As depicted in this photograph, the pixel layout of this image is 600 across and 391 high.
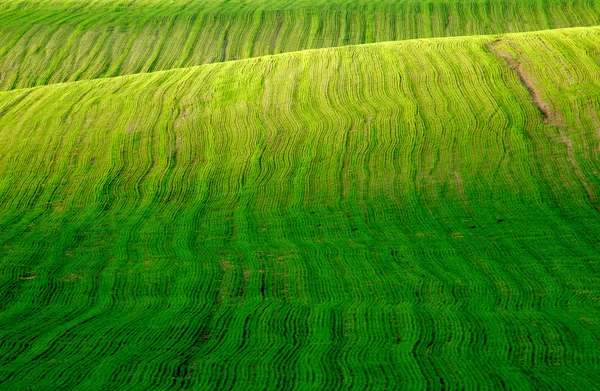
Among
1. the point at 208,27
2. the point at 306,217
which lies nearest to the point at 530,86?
the point at 306,217

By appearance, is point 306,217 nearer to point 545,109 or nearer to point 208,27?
point 545,109

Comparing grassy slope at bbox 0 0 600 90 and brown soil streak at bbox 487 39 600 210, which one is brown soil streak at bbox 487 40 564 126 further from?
grassy slope at bbox 0 0 600 90

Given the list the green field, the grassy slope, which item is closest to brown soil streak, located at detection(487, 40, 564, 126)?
the green field

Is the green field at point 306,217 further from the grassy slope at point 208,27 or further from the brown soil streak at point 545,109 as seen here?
the grassy slope at point 208,27

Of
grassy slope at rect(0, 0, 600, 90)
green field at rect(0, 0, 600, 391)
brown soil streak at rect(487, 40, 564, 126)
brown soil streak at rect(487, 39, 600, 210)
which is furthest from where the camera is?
grassy slope at rect(0, 0, 600, 90)

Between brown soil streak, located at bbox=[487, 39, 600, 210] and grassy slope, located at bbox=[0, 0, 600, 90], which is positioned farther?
grassy slope, located at bbox=[0, 0, 600, 90]

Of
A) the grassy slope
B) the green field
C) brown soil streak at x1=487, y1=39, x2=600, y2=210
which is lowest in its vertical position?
the grassy slope

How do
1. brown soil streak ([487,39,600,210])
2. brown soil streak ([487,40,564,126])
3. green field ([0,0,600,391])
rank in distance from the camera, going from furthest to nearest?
brown soil streak ([487,40,564,126])
brown soil streak ([487,39,600,210])
green field ([0,0,600,391])

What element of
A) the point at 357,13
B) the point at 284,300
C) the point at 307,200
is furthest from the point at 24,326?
the point at 357,13
